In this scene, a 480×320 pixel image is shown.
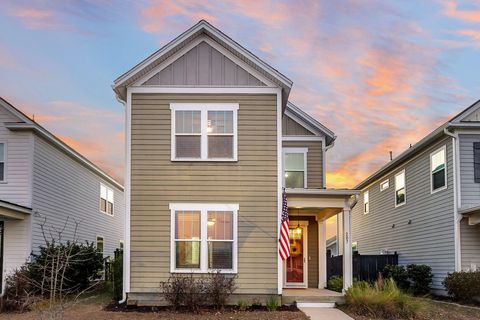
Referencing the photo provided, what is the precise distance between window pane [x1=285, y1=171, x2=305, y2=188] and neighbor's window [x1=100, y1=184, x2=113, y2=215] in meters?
11.8

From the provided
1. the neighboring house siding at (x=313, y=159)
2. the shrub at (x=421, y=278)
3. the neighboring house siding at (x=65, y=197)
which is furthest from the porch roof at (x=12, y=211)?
the shrub at (x=421, y=278)

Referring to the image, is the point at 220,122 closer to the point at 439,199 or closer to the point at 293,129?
the point at 293,129

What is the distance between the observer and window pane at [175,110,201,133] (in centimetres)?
1614

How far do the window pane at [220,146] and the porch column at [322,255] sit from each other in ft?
17.5

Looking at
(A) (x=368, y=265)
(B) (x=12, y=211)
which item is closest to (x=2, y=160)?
(B) (x=12, y=211)

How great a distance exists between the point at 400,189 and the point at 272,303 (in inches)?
431

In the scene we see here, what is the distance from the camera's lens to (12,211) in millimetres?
17609

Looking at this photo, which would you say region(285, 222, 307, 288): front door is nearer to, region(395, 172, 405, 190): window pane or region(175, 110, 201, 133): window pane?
region(175, 110, 201, 133): window pane

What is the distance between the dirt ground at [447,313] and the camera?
14.2 metres

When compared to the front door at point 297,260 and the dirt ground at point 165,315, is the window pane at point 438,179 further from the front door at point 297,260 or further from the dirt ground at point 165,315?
the dirt ground at point 165,315

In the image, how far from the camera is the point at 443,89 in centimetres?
2256

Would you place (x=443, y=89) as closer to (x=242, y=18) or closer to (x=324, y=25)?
(x=324, y=25)

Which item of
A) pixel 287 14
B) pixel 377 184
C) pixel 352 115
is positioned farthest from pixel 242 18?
pixel 377 184

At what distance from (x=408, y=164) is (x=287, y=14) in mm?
8288
